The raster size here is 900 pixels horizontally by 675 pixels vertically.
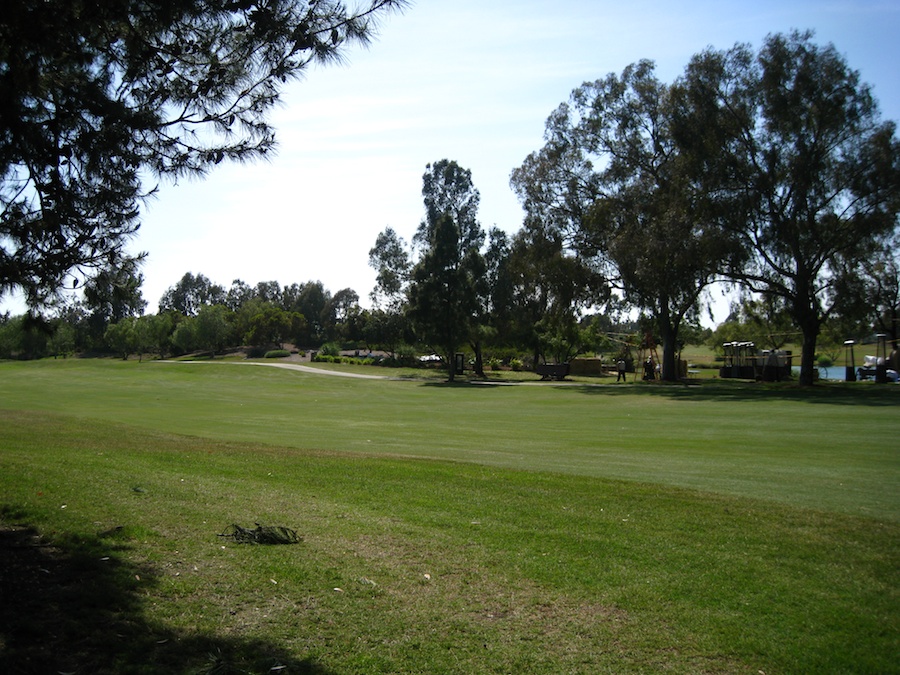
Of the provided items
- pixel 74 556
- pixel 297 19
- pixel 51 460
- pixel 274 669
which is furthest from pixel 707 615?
pixel 51 460

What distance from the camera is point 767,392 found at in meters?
40.7

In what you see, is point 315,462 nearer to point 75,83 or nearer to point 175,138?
point 175,138

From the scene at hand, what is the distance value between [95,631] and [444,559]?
127 inches

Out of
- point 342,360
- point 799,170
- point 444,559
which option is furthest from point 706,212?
point 342,360

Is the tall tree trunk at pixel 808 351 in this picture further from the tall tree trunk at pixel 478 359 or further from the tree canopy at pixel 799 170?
the tall tree trunk at pixel 478 359

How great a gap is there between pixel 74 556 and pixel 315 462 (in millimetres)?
6182

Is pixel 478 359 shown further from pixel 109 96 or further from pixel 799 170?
pixel 109 96

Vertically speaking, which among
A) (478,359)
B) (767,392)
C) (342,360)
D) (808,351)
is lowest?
(767,392)

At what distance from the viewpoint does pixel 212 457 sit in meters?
13.2

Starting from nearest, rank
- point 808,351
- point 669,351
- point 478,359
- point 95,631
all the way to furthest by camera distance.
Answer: point 95,631, point 808,351, point 669,351, point 478,359

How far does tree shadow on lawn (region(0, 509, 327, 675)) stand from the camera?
4.82 m

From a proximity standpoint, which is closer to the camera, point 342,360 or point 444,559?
point 444,559

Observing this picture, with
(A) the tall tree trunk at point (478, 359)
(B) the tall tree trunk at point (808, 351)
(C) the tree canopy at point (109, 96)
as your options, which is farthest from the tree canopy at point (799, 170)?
(C) the tree canopy at point (109, 96)

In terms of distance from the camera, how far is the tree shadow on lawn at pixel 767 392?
34.4m
